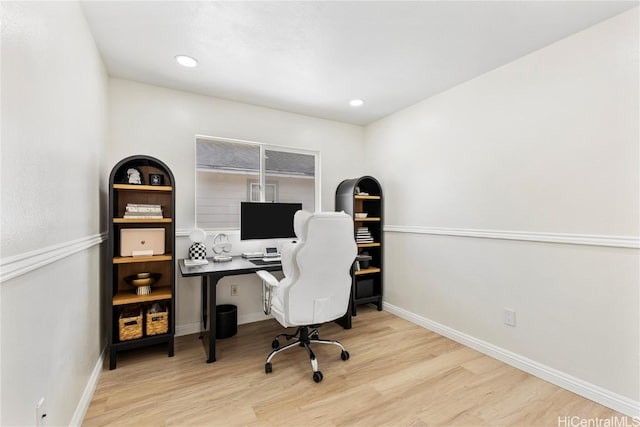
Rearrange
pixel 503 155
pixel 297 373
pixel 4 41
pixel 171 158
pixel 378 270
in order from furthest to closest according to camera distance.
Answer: pixel 378 270 < pixel 171 158 < pixel 503 155 < pixel 297 373 < pixel 4 41

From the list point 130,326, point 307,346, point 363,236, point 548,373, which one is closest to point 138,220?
point 130,326

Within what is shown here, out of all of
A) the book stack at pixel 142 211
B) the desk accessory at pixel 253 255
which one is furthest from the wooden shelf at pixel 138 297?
the desk accessory at pixel 253 255

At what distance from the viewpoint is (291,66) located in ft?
8.12

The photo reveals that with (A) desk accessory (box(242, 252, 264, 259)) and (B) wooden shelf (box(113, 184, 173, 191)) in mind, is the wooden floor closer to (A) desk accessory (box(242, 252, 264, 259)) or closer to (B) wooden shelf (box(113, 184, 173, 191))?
(A) desk accessory (box(242, 252, 264, 259))

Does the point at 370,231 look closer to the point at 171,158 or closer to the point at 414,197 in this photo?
the point at 414,197

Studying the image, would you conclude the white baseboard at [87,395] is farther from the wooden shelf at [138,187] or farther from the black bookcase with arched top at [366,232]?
the black bookcase with arched top at [366,232]

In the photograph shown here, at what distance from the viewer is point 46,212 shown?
1262 mm

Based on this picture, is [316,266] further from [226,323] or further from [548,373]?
[548,373]

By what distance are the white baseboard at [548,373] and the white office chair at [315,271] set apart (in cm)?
131

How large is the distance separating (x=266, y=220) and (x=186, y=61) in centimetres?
159

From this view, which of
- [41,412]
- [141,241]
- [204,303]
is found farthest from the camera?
[204,303]

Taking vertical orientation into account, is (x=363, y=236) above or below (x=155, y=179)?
below

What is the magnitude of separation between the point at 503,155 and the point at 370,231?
5.89 ft

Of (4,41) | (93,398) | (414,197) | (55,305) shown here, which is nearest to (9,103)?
(4,41)
